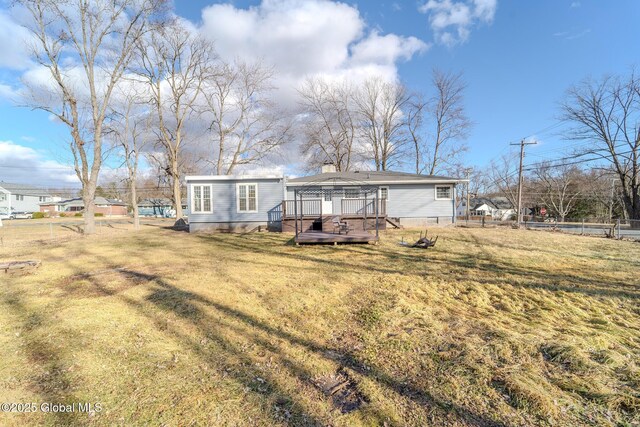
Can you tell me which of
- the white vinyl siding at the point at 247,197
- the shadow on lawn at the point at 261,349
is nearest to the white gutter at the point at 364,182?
the white vinyl siding at the point at 247,197

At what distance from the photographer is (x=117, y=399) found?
254 centimetres

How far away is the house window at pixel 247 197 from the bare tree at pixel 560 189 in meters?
41.6

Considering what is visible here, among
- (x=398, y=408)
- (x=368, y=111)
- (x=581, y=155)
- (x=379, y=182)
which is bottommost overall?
(x=398, y=408)

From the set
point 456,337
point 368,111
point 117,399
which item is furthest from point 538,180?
point 117,399

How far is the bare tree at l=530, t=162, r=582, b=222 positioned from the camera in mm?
41156

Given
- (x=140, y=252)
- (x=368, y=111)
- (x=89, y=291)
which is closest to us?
(x=89, y=291)

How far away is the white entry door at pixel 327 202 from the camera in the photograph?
17.0 meters

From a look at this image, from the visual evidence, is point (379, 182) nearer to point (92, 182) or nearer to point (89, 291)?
point (89, 291)

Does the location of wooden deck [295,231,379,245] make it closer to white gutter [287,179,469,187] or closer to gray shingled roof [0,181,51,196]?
white gutter [287,179,469,187]

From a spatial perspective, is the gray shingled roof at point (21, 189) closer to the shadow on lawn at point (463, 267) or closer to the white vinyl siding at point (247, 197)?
the white vinyl siding at point (247, 197)

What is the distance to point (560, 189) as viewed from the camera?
4419cm

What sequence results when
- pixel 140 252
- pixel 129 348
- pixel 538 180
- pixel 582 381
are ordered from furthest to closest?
pixel 538 180 → pixel 140 252 → pixel 129 348 → pixel 582 381

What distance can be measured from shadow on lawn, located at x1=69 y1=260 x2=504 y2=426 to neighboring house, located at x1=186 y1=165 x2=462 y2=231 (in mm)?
10268

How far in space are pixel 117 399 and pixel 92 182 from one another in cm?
1780
